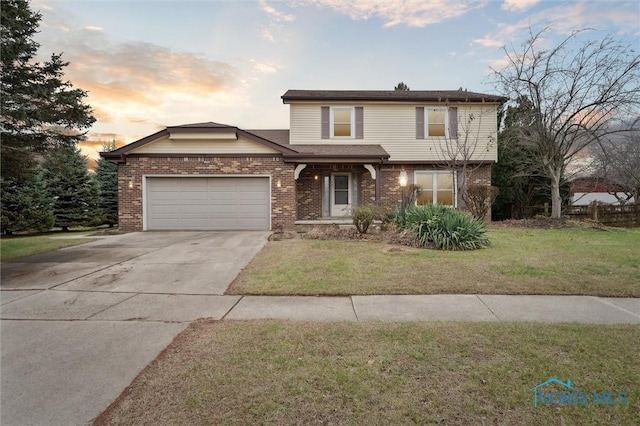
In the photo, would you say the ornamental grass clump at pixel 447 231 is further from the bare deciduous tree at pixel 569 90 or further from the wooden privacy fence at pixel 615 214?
the wooden privacy fence at pixel 615 214

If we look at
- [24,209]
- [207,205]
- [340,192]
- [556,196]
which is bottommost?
[24,209]

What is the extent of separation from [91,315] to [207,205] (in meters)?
9.37

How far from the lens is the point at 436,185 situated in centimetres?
1589

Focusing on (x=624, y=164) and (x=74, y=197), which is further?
(x=74, y=197)

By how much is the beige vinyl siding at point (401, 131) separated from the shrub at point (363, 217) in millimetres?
5619

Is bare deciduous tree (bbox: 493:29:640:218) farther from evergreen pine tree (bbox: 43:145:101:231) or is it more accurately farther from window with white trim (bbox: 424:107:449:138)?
evergreen pine tree (bbox: 43:145:101:231)

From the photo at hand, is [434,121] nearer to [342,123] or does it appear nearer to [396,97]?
[396,97]

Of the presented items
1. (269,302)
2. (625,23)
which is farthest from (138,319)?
(625,23)

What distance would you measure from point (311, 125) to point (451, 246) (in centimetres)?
937

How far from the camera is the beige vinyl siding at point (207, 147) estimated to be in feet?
43.9

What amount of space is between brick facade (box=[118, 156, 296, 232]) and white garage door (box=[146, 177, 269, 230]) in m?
0.32

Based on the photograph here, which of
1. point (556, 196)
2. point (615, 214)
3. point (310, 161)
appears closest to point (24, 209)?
point (310, 161)

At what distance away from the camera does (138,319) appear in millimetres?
4289

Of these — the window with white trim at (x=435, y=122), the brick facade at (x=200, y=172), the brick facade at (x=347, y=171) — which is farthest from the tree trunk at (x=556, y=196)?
the brick facade at (x=200, y=172)
